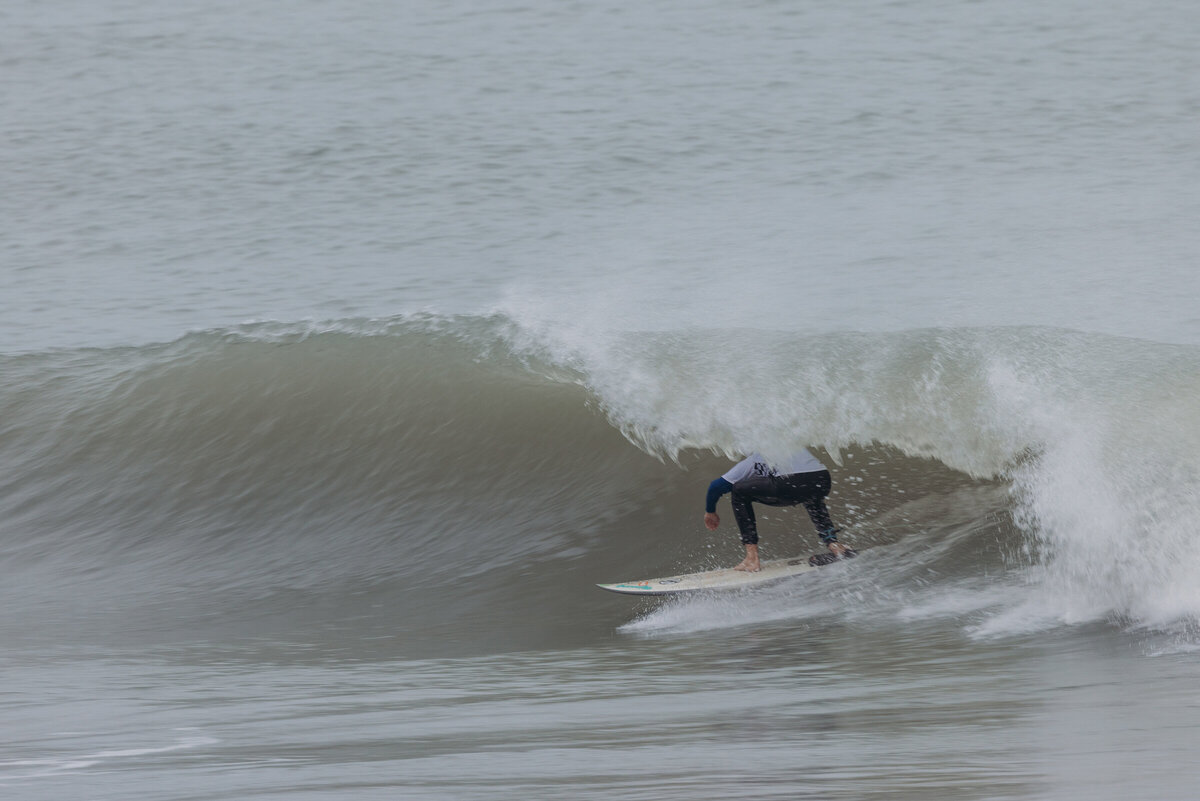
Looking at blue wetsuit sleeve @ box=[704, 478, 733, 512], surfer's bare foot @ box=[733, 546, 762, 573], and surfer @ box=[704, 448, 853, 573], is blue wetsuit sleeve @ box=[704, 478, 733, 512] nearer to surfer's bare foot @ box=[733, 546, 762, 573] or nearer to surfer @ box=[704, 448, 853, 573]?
surfer @ box=[704, 448, 853, 573]

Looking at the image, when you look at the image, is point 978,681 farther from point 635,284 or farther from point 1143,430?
point 635,284

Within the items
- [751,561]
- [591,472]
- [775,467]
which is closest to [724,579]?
[751,561]

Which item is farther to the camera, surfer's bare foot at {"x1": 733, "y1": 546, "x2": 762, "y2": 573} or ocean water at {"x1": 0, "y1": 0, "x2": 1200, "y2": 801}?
surfer's bare foot at {"x1": 733, "y1": 546, "x2": 762, "y2": 573}

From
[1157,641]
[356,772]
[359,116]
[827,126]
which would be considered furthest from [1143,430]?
[359,116]

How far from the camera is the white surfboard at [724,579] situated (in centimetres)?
783

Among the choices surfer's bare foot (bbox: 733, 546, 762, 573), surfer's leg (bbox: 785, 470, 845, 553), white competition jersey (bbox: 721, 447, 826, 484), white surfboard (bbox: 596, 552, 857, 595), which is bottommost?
white surfboard (bbox: 596, 552, 857, 595)

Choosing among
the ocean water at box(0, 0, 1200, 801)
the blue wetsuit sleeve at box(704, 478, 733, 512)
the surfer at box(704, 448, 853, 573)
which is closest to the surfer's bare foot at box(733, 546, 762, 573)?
the surfer at box(704, 448, 853, 573)

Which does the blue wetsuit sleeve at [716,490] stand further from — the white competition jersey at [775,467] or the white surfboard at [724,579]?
the white surfboard at [724,579]

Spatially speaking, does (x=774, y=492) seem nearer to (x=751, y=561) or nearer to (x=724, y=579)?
(x=751, y=561)

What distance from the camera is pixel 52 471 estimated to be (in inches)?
473

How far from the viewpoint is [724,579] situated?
7.89 m

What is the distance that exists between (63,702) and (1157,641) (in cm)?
458

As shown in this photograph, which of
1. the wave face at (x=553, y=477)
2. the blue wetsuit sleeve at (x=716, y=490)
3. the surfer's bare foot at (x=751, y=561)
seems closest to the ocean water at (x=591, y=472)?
the wave face at (x=553, y=477)

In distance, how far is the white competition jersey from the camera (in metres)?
7.86
